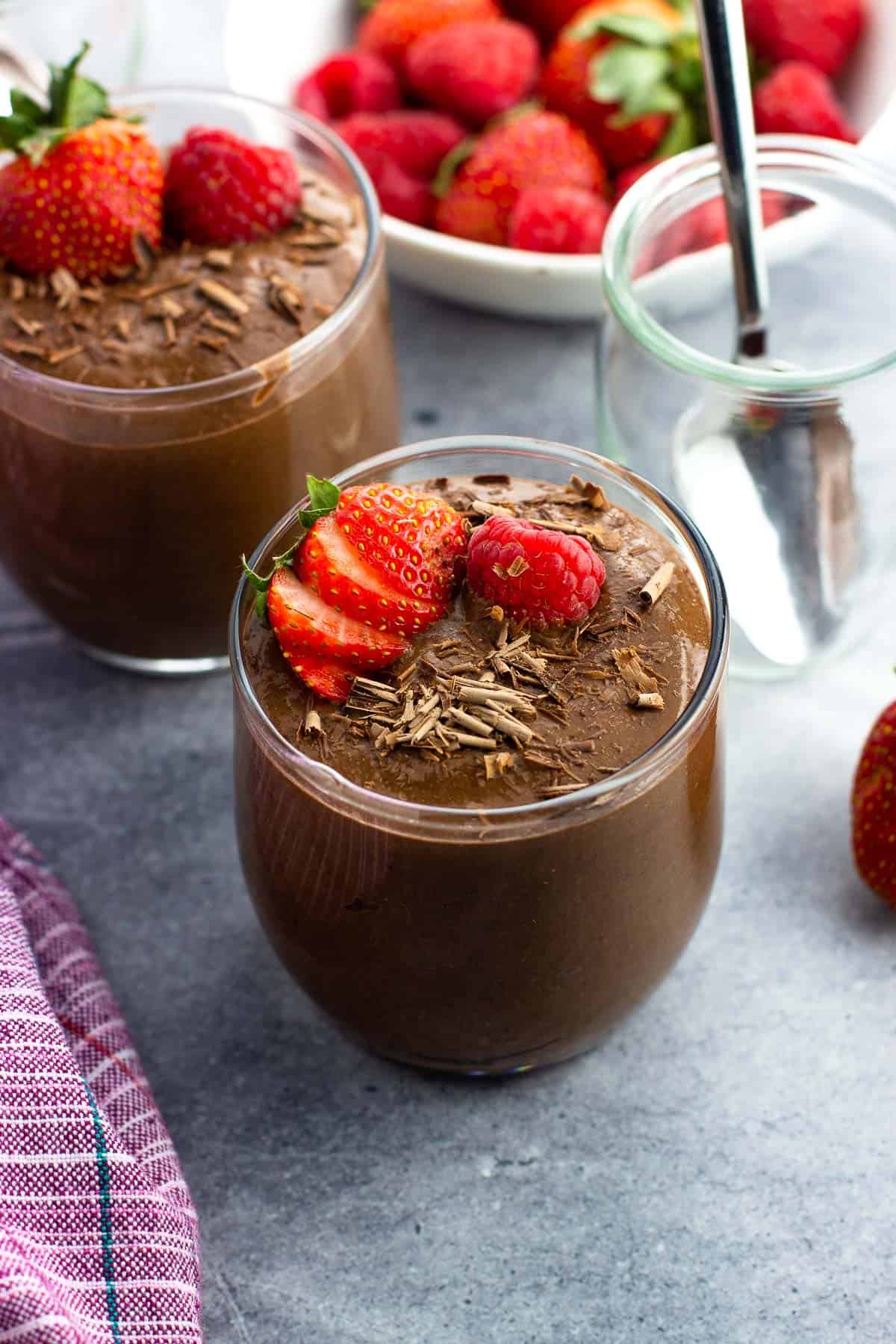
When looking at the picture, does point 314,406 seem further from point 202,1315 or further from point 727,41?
point 202,1315

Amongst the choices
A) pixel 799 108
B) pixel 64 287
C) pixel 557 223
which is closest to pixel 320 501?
pixel 64 287

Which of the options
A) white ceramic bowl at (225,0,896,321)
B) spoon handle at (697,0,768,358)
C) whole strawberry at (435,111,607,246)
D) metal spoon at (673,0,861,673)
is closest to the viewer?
spoon handle at (697,0,768,358)

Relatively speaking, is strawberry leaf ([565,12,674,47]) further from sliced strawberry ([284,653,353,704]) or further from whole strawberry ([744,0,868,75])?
sliced strawberry ([284,653,353,704])

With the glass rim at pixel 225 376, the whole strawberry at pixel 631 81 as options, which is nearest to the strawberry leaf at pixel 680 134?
the whole strawberry at pixel 631 81

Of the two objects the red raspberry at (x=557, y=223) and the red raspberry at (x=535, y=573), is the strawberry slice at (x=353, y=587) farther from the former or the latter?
the red raspberry at (x=557, y=223)

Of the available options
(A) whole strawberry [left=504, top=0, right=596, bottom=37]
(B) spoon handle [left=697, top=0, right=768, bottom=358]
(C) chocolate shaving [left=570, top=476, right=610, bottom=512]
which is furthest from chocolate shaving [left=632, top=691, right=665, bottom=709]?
(A) whole strawberry [left=504, top=0, right=596, bottom=37]

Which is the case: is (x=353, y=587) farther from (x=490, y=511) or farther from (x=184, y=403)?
(x=184, y=403)

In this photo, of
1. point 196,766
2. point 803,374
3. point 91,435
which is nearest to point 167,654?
point 196,766

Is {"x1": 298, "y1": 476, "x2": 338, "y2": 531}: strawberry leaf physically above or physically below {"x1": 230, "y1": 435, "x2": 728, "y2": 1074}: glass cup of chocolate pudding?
above
